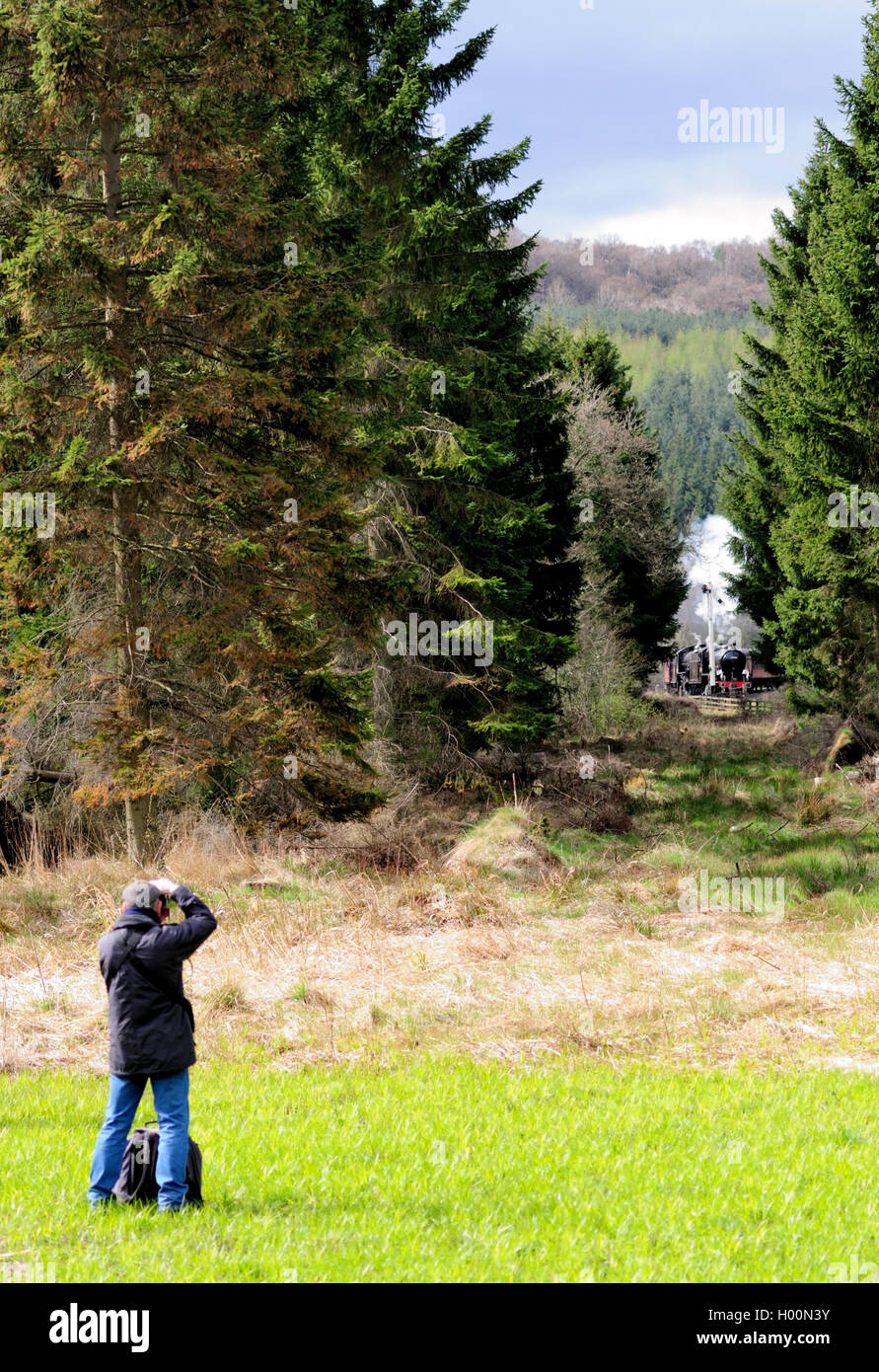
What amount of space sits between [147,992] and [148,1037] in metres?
0.21

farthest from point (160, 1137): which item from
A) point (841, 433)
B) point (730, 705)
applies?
point (730, 705)

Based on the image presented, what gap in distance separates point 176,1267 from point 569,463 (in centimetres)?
3339

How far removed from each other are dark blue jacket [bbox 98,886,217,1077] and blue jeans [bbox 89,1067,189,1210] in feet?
0.30

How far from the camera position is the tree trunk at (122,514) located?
12758 mm

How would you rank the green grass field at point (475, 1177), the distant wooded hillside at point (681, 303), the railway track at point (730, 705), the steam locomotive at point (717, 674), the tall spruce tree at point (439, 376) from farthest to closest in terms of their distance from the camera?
the distant wooded hillside at point (681, 303)
the steam locomotive at point (717, 674)
the railway track at point (730, 705)
the tall spruce tree at point (439, 376)
the green grass field at point (475, 1177)

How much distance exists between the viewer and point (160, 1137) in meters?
5.46

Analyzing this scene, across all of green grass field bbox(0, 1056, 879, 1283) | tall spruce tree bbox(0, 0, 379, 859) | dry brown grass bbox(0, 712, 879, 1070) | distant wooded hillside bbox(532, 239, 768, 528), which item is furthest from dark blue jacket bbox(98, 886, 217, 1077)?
distant wooded hillside bbox(532, 239, 768, 528)

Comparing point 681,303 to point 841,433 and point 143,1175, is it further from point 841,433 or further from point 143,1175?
point 143,1175

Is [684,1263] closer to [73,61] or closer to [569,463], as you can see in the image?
[73,61]

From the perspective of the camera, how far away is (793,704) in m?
27.2

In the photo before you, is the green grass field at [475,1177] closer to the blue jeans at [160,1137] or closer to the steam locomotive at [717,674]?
the blue jeans at [160,1137]

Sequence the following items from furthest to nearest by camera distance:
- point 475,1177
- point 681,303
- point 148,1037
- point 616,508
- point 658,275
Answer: point 681,303 → point 658,275 → point 616,508 → point 475,1177 → point 148,1037

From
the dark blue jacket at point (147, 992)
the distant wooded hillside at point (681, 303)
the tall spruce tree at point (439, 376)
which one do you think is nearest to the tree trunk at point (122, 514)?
the tall spruce tree at point (439, 376)

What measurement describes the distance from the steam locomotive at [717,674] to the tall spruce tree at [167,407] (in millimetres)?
45390
